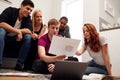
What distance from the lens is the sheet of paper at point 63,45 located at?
4.94 ft

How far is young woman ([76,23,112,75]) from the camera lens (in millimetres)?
2133

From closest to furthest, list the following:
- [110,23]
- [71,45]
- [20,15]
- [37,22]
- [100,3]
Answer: [71,45] < [20,15] < [37,22] < [100,3] < [110,23]

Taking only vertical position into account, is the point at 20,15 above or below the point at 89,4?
below

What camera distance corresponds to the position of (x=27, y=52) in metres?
1.98

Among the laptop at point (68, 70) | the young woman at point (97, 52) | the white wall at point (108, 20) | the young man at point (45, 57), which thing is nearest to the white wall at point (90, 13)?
the white wall at point (108, 20)

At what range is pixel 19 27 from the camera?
2125 mm

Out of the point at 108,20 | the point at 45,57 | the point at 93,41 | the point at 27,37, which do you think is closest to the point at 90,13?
the point at 108,20

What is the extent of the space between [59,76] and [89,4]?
2154mm

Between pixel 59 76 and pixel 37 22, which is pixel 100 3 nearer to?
pixel 37 22

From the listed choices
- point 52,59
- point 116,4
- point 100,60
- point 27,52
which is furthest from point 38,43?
point 116,4

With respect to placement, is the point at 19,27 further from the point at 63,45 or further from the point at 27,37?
the point at 63,45

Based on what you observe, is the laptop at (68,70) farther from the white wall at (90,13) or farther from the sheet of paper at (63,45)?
the white wall at (90,13)

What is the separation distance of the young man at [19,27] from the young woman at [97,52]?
66cm

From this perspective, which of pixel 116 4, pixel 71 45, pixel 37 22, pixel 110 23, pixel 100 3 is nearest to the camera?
pixel 71 45
